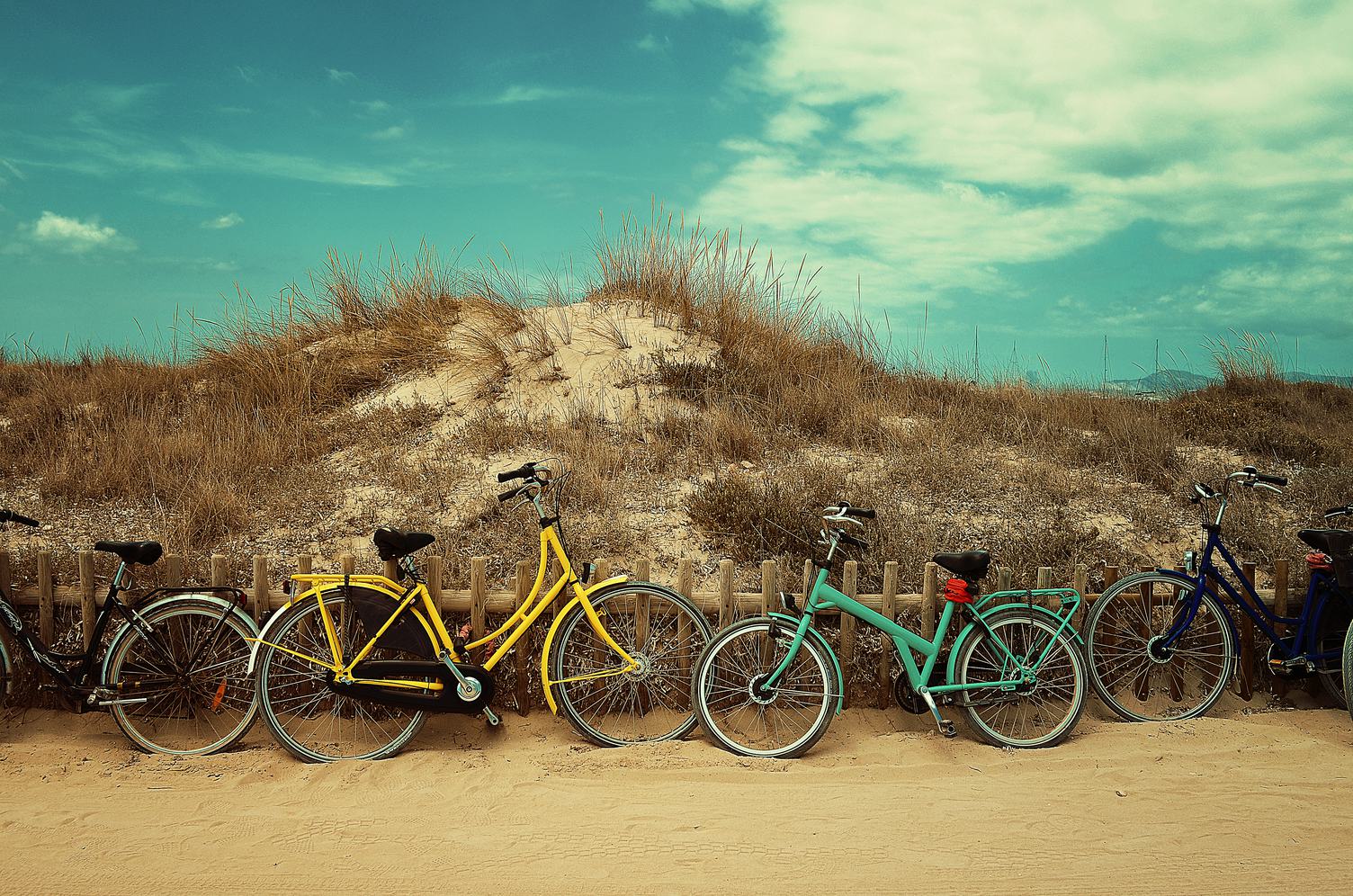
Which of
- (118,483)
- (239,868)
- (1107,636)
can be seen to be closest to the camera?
(239,868)

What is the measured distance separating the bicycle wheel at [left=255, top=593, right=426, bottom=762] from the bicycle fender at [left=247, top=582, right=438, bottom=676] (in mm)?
52

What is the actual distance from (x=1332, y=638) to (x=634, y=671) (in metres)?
5.13

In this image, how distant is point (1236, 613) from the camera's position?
730 cm

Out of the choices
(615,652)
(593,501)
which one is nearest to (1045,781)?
(615,652)

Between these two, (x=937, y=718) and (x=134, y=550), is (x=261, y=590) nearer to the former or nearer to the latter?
(x=134, y=550)

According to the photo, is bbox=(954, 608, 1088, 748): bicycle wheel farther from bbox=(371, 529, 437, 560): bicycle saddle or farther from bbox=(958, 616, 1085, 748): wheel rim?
bbox=(371, 529, 437, 560): bicycle saddle

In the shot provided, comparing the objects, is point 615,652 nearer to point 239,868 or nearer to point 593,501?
point 239,868

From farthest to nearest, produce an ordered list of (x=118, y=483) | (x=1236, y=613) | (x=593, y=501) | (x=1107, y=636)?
(x=118, y=483), (x=593, y=501), (x=1236, y=613), (x=1107, y=636)

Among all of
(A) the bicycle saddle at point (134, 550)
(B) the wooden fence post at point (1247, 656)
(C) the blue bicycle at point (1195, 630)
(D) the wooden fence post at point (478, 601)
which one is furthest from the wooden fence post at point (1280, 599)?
(A) the bicycle saddle at point (134, 550)

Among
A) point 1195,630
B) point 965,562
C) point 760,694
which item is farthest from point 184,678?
point 1195,630

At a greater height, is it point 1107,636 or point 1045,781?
point 1107,636

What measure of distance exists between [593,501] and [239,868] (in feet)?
16.6

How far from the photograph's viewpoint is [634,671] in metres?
5.84

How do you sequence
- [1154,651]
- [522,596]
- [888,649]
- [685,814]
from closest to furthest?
[685,814] → [522,596] → [888,649] → [1154,651]
